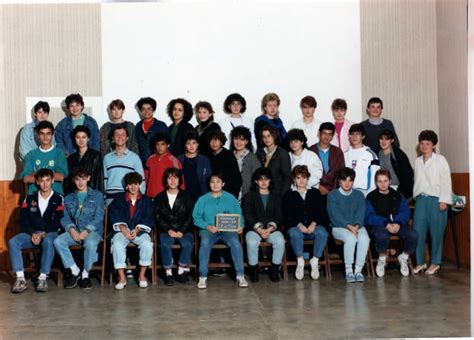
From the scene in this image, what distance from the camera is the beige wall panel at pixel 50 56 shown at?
8562 millimetres

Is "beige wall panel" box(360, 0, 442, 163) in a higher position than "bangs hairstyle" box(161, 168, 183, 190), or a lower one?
higher

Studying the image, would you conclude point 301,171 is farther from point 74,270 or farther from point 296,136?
point 74,270

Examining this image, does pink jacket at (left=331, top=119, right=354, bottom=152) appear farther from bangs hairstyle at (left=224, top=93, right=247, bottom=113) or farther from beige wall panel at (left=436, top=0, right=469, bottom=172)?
beige wall panel at (left=436, top=0, right=469, bottom=172)

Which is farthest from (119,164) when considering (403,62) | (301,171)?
(403,62)

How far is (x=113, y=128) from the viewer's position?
8.09 metres

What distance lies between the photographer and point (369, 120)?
8.48 metres

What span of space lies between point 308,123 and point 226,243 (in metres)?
1.70

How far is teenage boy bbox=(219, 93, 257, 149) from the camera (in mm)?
8312

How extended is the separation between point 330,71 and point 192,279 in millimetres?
2633

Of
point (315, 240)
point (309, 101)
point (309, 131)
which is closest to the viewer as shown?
point (315, 240)

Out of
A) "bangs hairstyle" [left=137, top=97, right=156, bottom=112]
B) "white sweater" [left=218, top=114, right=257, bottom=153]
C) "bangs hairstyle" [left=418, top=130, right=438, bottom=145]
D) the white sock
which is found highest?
"bangs hairstyle" [left=137, top=97, right=156, bottom=112]

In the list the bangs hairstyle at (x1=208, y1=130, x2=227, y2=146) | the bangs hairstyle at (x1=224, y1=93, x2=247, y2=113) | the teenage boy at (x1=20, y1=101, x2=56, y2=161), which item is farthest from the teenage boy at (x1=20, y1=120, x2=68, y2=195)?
the bangs hairstyle at (x1=224, y1=93, x2=247, y2=113)

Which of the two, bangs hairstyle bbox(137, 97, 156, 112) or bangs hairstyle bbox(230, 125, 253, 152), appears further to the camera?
bangs hairstyle bbox(137, 97, 156, 112)

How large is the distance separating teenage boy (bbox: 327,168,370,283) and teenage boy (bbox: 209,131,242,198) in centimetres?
88
